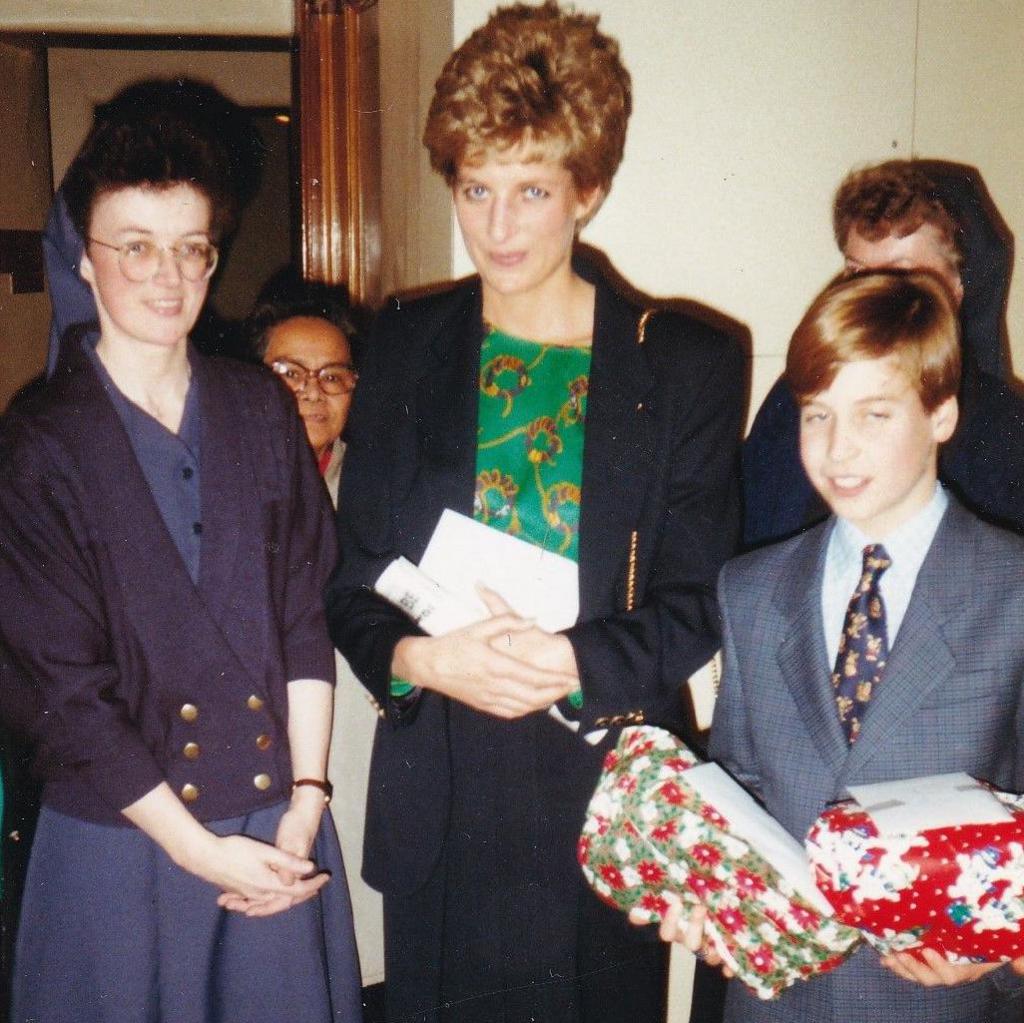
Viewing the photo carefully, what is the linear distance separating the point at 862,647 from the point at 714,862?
0.39 metres

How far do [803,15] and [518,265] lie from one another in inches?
54.9

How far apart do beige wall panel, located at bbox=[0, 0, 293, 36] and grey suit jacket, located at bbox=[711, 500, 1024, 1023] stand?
2.52 m

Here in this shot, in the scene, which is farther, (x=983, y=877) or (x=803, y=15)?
(x=803, y=15)

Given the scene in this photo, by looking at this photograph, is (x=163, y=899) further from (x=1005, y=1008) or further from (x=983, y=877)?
(x=1005, y=1008)

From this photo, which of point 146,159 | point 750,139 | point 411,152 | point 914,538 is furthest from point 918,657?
point 411,152

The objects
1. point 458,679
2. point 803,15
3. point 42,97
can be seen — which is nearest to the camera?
point 458,679

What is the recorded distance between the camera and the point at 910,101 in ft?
8.68

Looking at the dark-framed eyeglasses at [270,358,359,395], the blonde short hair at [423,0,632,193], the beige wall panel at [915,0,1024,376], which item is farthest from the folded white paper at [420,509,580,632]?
the beige wall panel at [915,0,1024,376]

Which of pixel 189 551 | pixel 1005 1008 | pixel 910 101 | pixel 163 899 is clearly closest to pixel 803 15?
pixel 910 101

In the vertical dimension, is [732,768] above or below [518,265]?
below

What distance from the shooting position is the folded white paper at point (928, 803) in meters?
1.23

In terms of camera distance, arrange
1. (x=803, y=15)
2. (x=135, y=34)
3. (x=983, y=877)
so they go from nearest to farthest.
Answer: (x=983, y=877) < (x=803, y=15) < (x=135, y=34)

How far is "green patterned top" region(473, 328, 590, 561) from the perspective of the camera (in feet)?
5.34

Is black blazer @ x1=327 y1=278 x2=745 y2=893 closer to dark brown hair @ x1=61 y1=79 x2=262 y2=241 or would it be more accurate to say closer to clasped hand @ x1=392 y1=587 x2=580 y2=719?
clasped hand @ x1=392 y1=587 x2=580 y2=719
